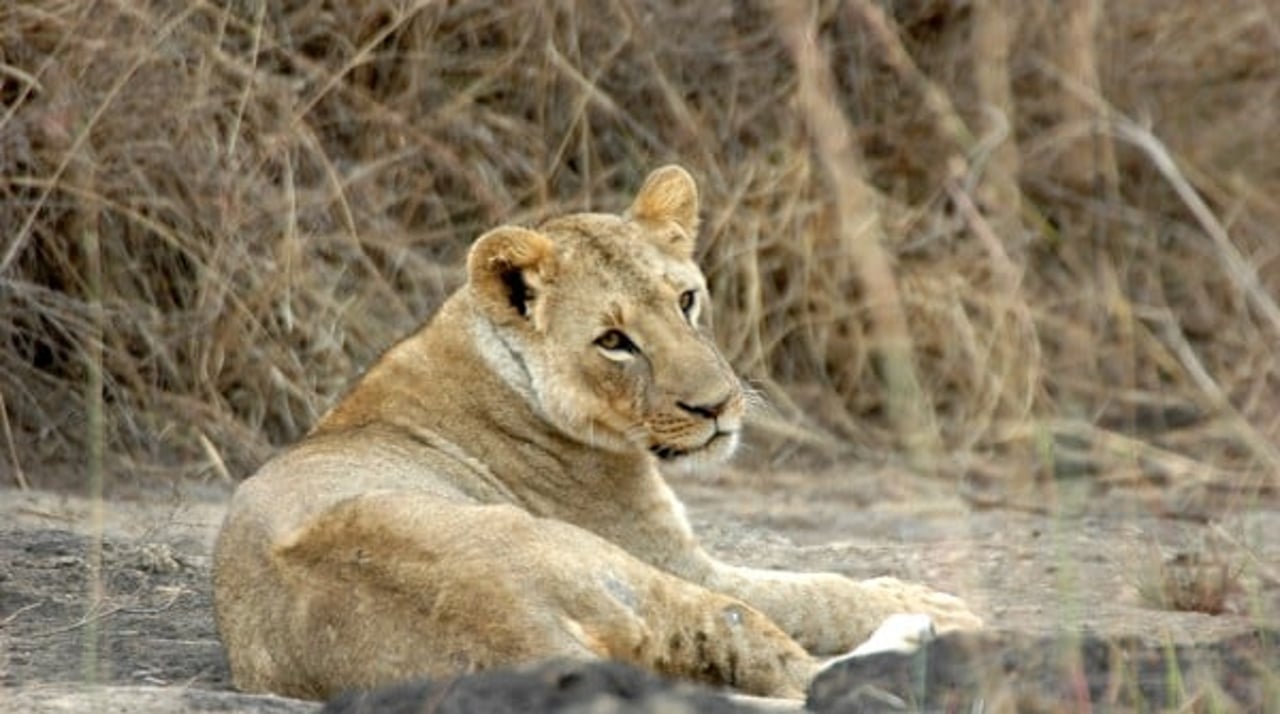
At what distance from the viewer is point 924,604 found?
5.17 m

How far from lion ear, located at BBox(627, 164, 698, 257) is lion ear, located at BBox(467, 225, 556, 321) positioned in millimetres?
345

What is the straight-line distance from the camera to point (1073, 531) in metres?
6.84

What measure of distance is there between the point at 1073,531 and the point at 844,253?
1876 mm

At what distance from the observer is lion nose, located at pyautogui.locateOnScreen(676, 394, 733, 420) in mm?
5148

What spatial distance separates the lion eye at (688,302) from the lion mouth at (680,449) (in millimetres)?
298

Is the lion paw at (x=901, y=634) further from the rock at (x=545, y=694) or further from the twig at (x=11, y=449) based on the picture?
the twig at (x=11, y=449)

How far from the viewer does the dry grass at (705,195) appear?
23.2 feet

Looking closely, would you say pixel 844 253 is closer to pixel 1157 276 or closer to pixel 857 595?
pixel 1157 276

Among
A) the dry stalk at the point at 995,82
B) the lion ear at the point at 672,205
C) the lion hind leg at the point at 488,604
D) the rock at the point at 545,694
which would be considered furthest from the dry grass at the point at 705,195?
the rock at the point at 545,694

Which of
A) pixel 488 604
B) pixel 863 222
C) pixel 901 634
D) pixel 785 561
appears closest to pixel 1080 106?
pixel 863 222

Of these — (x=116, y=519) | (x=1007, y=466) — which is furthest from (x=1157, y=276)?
(x=116, y=519)

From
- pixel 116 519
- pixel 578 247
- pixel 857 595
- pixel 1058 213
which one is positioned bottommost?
pixel 116 519

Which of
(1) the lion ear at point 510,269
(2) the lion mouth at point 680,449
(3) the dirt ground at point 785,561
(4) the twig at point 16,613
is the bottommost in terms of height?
(4) the twig at point 16,613

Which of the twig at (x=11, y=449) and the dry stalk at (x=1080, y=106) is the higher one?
the dry stalk at (x=1080, y=106)
